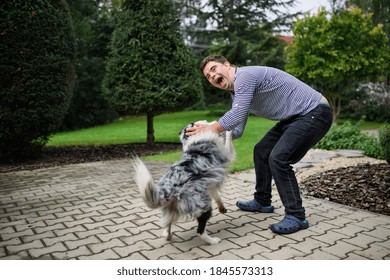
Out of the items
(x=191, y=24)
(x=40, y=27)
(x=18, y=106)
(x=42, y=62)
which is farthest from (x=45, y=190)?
(x=191, y=24)

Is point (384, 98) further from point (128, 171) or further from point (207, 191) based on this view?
point (207, 191)

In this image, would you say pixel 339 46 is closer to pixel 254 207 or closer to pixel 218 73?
pixel 254 207

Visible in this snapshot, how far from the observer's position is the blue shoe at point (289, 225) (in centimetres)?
373

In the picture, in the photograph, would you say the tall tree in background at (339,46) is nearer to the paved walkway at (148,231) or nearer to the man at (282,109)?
the paved walkway at (148,231)

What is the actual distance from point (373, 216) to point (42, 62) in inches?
274

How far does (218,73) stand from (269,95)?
1.93ft

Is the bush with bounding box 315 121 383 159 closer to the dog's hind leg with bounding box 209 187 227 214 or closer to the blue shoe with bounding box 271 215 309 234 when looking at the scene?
the blue shoe with bounding box 271 215 309 234

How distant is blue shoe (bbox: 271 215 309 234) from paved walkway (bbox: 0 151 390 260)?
63mm

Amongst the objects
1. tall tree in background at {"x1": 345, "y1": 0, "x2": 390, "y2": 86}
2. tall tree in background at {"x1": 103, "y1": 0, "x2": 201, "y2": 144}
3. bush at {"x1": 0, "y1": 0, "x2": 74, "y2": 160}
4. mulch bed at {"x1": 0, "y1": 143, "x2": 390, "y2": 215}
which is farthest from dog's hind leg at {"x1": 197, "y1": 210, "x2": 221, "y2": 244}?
tall tree in background at {"x1": 345, "y1": 0, "x2": 390, "y2": 86}

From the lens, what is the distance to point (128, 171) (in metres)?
7.29

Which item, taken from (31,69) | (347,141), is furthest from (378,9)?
(31,69)

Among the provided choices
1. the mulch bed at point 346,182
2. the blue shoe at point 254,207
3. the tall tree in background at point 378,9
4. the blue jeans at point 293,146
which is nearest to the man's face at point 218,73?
the blue jeans at point 293,146

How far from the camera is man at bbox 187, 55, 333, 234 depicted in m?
3.57

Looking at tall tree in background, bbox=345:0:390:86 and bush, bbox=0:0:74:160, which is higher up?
tall tree in background, bbox=345:0:390:86
